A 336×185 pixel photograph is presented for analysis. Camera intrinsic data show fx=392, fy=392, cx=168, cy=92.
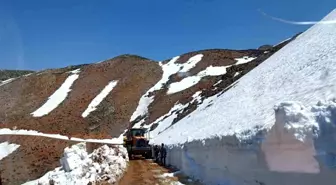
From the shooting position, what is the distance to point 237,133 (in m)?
9.74

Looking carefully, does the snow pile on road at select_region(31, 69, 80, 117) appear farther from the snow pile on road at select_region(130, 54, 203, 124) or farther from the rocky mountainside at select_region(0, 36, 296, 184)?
the snow pile on road at select_region(130, 54, 203, 124)

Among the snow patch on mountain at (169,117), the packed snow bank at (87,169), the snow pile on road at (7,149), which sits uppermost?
the snow patch on mountain at (169,117)

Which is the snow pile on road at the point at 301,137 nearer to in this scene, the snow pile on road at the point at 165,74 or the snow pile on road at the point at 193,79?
the snow pile on road at the point at 165,74

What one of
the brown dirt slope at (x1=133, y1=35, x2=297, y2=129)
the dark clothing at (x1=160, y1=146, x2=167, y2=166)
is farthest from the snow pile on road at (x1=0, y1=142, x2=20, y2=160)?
the dark clothing at (x1=160, y1=146, x2=167, y2=166)

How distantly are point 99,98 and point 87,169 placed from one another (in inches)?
2053

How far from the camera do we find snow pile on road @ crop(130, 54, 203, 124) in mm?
61312

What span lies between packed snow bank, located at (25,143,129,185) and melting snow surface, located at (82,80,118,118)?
42450mm

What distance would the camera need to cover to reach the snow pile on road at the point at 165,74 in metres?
61.3

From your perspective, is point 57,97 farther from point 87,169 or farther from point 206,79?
point 87,169

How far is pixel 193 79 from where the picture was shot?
6381 centimetres

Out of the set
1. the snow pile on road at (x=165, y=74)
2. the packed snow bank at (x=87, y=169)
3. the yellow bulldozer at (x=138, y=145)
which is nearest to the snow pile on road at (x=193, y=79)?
the snow pile on road at (x=165, y=74)

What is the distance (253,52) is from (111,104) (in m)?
31.0

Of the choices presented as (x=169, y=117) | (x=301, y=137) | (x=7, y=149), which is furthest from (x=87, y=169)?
(x=7, y=149)

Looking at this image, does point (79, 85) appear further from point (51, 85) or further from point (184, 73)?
point (184, 73)
